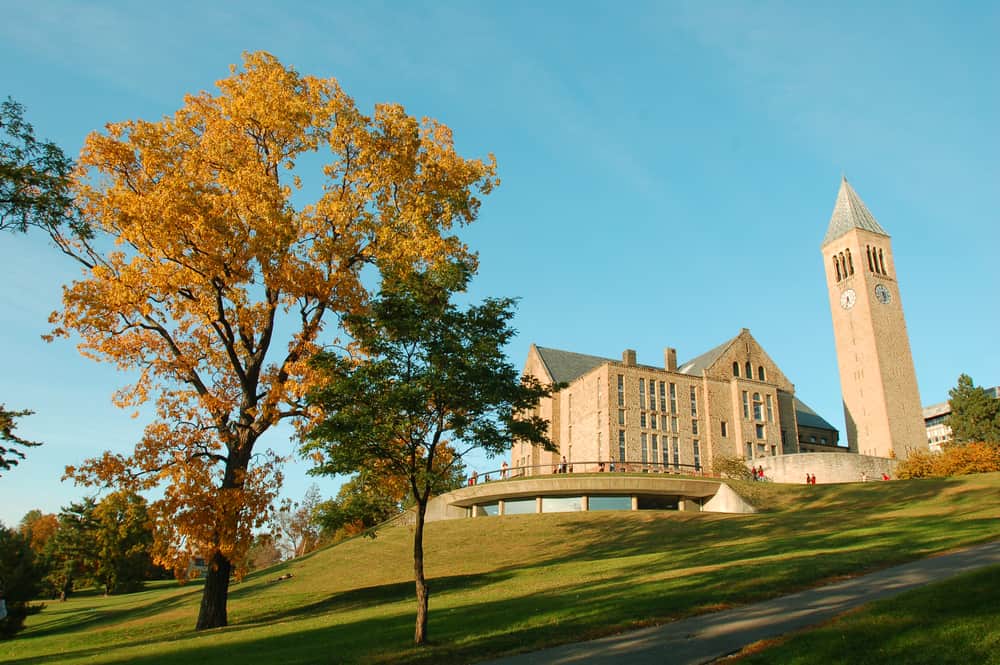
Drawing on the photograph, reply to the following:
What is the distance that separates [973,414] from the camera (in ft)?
242

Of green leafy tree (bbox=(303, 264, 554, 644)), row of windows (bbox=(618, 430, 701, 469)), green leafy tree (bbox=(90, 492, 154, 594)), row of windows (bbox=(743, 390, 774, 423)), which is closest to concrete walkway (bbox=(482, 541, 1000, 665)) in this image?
green leafy tree (bbox=(303, 264, 554, 644))

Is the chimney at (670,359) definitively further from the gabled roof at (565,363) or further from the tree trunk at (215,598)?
the tree trunk at (215,598)

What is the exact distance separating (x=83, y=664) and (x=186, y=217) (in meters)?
11.6

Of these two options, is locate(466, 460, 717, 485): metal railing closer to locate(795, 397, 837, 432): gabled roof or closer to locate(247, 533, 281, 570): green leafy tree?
locate(795, 397, 837, 432): gabled roof

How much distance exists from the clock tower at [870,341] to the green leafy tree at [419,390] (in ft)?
222

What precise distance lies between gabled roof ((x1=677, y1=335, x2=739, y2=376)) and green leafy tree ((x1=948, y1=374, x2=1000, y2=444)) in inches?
1160

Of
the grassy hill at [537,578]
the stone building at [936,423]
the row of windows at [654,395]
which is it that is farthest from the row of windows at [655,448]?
the stone building at [936,423]

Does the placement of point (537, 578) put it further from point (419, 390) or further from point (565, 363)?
point (565, 363)

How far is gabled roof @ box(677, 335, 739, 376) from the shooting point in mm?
67125

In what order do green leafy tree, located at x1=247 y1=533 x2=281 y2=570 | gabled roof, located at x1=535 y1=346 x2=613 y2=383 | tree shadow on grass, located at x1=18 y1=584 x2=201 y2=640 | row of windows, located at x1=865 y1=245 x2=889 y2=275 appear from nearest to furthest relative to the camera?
tree shadow on grass, located at x1=18 y1=584 x2=201 y2=640 < gabled roof, located at x1=535 y1=346 x2=613 y2=383 < row of windows, located at x1=865 y1=245 x2=889 y2=275 < green leafy tree, located at x1=247 y1=533 x2=281 y2=570

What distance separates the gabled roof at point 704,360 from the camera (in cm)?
6712

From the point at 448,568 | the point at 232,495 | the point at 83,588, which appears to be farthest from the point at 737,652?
the point at 83,588

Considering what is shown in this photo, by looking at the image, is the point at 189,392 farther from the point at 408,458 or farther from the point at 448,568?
the point at 448,568

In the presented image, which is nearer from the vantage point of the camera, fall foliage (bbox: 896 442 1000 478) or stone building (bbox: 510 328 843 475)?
fall foliage (bbox: 896 442 1000 478)
